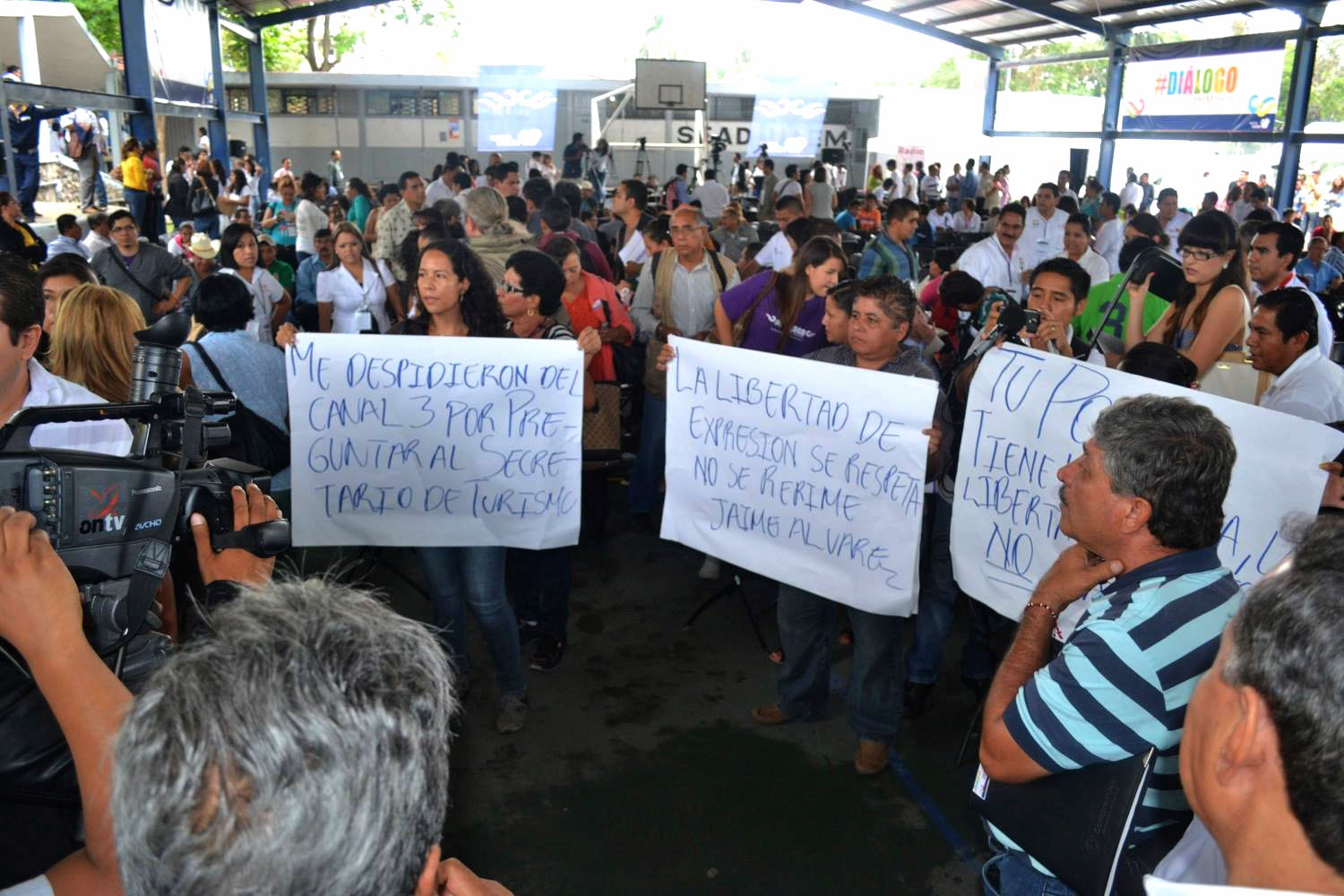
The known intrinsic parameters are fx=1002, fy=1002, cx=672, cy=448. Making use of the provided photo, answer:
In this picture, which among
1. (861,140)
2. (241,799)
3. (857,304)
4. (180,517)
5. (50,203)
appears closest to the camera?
(241,799)

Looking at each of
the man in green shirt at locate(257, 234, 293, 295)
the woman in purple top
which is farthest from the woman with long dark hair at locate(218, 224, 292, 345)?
the woman in purple top

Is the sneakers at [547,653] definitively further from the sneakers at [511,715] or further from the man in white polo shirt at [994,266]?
the man in white polo shirt at [994,266]

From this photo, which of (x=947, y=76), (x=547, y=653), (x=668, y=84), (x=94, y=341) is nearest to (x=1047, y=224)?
(x=547, y=653)

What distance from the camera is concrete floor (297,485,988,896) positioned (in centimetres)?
313

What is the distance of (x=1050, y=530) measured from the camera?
3.10m

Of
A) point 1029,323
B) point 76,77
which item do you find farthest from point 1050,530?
point 76,77

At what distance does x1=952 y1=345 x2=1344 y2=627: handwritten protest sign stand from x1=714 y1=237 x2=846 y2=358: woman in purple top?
1430mm

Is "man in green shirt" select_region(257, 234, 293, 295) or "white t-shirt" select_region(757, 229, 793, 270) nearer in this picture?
"white t-shirt" select_region(757, 229, 793, 270)

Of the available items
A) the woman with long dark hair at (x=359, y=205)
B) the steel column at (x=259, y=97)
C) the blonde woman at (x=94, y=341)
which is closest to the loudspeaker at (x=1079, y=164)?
the woman with long dark hair at (x=359, y=205)

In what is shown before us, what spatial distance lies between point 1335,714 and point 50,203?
75.4 ft

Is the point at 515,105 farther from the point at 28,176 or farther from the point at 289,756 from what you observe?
the point at 289,756

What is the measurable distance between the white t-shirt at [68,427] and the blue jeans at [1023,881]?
82.3 inches

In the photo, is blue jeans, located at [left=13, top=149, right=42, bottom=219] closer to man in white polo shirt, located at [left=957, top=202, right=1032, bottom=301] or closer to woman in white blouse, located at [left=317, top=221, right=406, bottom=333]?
woman in white blouse, located at [left=317, top=221, right=406, bottom=333]

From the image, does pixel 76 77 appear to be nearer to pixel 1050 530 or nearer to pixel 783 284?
pixel 783 284
